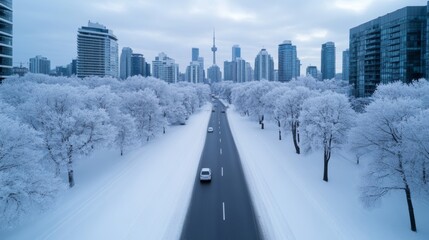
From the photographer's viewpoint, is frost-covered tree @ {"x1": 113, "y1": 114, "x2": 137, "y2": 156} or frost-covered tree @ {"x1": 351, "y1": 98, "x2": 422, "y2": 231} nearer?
frost-covered tree @ {"x1": 351, "y1": 98, "x2": 422, "y2": 231}

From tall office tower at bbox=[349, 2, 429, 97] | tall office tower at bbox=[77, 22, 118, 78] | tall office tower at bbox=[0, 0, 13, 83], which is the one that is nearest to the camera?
tall office tower at bbox=[0, 0, 13, 83]

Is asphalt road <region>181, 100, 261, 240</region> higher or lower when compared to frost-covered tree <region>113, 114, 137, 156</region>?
lower

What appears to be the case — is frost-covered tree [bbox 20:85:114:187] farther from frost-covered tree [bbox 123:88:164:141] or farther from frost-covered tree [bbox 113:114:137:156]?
frost-covered tree [bbox 123:88:164:141]

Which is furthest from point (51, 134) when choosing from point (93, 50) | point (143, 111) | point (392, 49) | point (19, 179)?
point (93, 50)

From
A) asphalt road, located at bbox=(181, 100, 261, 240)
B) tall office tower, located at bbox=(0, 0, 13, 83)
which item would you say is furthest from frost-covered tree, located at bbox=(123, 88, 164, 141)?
tall office tower, located at bbox=(0, 0, 13, 83)

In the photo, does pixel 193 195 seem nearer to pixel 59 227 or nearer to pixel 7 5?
pixel 59 227

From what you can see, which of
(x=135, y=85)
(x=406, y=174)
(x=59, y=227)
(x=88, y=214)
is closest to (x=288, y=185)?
(x=406, y=174)

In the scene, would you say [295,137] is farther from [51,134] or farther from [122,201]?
[51,134]
